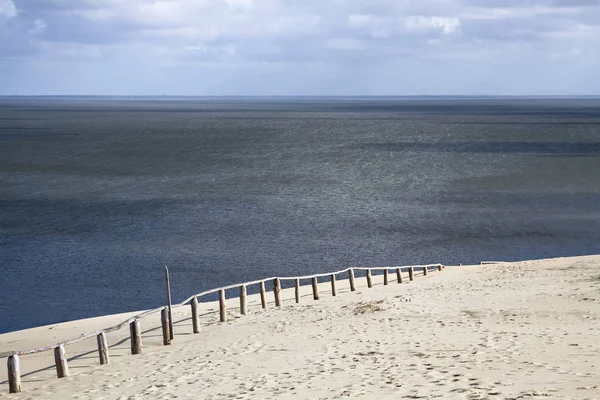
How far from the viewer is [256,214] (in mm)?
53344

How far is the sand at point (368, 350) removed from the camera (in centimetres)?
1270

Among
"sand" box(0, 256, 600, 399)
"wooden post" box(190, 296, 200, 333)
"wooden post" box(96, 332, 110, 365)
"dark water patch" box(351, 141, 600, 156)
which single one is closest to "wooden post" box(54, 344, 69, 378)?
"sand" box(0, 256, 600, 399)

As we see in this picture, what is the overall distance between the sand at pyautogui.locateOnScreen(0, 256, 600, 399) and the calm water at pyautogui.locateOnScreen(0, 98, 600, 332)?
994 cm

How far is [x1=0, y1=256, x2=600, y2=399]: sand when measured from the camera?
500 inches

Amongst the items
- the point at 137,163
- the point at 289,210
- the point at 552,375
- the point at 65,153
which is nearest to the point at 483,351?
the point at 552,375

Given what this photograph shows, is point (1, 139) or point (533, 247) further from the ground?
point (1, 139)

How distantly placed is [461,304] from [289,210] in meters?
33.8

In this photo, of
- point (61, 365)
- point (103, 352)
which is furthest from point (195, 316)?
point (61, 365)

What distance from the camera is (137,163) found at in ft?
295

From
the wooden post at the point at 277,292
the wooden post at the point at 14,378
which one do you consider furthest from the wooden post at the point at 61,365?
the wooden post at the point at 277,292

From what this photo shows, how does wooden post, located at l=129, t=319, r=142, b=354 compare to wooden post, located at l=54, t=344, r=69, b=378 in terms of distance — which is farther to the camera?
wooden post, located at l=129, t=319, r=142, b=354

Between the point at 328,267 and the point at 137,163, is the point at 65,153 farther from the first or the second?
the point at 328,267

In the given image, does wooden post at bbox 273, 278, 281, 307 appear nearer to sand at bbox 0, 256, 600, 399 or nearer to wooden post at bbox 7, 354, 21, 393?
sand at bbox 0, 256, 600, 399

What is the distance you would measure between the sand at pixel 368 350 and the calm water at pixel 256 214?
994 cm
